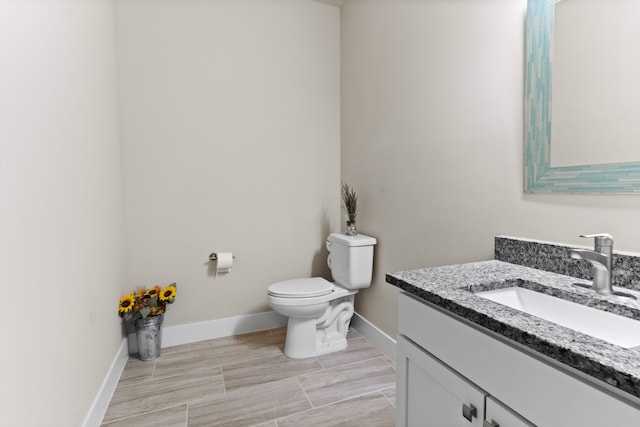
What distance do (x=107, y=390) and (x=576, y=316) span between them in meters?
2.10

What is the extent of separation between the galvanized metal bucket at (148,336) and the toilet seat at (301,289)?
749 mm

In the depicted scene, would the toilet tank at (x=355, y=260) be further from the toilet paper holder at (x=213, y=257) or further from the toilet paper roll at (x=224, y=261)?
the toilet paper holder at (x=213, y=257)

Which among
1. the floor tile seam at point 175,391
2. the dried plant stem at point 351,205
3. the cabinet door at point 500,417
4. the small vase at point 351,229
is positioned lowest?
the floor tile seam at point 175,391

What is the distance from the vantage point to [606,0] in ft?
3.47

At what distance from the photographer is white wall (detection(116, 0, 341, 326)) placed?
230 cm

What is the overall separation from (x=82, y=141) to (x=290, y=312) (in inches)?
56.1

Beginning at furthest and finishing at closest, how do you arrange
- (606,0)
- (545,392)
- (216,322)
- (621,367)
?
(216,322)
(606,0)
(545,392)
(621,367)

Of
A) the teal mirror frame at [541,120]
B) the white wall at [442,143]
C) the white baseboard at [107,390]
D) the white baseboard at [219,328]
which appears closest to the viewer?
the teal mirror frame at [541,120]

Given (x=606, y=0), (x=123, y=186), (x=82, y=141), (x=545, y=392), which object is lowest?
(x=545, y=392)

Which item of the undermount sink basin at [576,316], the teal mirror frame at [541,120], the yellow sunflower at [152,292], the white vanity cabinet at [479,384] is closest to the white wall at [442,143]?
the teal mirror frame at [541,120]

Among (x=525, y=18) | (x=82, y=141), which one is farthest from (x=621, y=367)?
(x=82, y=141)

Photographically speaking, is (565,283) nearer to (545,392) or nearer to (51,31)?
(545,392)

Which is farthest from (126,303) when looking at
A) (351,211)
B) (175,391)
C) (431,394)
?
(431,394)

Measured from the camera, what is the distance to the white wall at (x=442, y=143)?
4.42 feet
